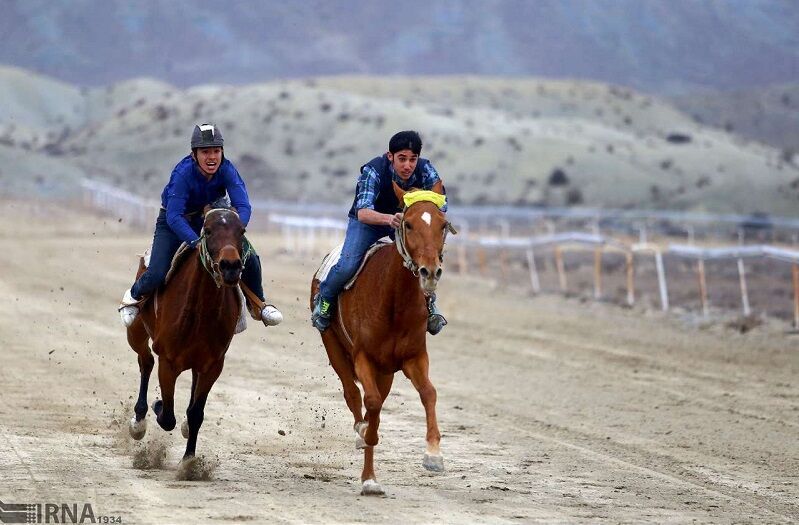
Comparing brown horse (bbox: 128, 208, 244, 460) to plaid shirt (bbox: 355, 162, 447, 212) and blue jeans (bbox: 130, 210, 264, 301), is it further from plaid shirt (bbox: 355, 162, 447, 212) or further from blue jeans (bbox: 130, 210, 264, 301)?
plaid shirt (bbox: 355, 162, 447, 212)

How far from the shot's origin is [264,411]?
13.7 meters

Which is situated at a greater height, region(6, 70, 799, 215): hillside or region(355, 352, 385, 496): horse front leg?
region(6, 70, 799, 215): hillside

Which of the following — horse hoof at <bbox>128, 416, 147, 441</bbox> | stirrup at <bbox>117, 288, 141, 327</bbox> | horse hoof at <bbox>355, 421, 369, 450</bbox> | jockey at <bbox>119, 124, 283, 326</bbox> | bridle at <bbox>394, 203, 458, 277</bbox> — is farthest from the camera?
horse hoof at <bbox>128, 416, 147, 441</bbox>

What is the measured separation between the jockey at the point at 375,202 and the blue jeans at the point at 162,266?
0.61m

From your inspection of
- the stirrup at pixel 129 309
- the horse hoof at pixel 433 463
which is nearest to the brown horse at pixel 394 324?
the horse hoof at pixel 433 463

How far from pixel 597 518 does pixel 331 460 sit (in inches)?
115

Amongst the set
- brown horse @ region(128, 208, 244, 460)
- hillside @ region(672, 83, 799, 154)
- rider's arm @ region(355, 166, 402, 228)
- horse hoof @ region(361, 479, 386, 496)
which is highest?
hillside @ region(672, 83, 799, 154)

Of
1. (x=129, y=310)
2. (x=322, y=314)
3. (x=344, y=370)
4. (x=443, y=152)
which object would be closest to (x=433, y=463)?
(x=344, y=370)

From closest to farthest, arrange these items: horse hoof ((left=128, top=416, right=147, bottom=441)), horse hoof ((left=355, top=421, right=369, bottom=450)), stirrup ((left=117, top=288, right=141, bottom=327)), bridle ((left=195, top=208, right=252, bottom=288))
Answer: horse hoof ((left=355, top=421, right=369, bottom=450))
bridle ((left=195, top=208, right=252, bottom=288))
stirrup ((left=117, top=288, right=141, bottom=327))
horse hoof ((left=128, top=416, right=147, bottom=441))

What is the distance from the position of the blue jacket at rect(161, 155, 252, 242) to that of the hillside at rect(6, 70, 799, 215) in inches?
1539

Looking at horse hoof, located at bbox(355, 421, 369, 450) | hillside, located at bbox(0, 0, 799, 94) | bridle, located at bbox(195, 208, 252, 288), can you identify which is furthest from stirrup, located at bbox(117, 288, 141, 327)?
hillside, located at bbox(0, 0, 799, 94)

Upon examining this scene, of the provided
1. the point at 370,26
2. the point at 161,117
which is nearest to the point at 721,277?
the point at 161,117

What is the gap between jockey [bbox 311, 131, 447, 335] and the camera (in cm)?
1053

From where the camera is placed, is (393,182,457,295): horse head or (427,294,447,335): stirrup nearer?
(393,182,457,295): horse head
